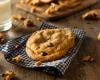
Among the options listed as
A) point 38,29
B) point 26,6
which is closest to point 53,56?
point 38,29

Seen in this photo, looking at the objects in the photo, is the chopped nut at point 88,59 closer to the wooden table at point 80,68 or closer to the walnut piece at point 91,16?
the wooden table at point 80,68

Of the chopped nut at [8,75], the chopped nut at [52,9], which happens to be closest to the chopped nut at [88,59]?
the chopped nut at [8,75]

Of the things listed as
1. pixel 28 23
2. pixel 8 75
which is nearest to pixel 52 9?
pixel 28 23

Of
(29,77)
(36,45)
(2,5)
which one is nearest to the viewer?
(29,77)

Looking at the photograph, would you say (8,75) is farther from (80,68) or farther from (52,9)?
(52,9)

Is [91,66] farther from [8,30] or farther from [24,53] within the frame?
[8,30]

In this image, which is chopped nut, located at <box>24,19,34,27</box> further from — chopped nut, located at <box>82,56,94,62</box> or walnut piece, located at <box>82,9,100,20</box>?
chopped nut, located at <box>82,56,94,62</box>
